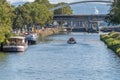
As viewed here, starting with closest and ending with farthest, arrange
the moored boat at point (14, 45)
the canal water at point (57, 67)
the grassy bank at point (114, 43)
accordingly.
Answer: the canal water at point (57, 67), the grassy bank at point (114, 43), the moored boat at point (14, 45)

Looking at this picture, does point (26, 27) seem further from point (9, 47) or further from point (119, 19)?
point (9, 47)

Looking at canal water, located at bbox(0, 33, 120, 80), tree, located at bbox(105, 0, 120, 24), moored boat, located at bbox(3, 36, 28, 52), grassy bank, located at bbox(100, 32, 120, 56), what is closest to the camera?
canal water, located at bbox(0, 33, 120, 80)

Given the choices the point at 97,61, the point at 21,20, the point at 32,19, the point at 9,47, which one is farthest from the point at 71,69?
the point at 32,19

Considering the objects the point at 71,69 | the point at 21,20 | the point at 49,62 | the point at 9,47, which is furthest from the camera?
the point at 21,20

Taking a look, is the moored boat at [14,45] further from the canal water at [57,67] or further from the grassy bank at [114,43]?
the grassy bank at [114,43]

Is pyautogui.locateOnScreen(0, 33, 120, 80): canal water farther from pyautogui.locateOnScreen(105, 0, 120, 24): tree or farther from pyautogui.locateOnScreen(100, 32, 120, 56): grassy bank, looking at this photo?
pyautogui.locateOnScreen(105, 0, 120, 24): tree

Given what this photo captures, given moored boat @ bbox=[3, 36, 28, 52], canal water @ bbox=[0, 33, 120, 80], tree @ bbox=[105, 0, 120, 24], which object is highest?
tree @ bbox=[105, 0, 120, 24]

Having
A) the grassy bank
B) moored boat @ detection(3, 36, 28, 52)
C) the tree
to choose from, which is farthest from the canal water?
the tree

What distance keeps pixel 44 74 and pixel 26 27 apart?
397 ft

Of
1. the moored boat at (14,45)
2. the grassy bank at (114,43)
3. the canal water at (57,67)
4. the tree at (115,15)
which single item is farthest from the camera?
the tree at (115,15)

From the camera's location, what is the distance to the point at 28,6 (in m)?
178

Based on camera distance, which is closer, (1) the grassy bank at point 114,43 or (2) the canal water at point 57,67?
(2) the canal water at point 57,67

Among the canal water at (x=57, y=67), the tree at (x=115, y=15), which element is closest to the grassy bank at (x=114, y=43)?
the tree at (x=115, y=15)

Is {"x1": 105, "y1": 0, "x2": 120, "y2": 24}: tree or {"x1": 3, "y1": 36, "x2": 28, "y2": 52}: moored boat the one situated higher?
{"x1": 105, "y1": 0, "x2": 120, "y2": 24}: tree
